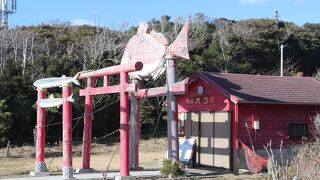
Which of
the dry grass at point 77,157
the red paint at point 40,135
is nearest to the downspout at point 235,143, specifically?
the dry grass at point 77,157

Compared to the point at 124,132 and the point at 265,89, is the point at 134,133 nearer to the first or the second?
the point at 124,132

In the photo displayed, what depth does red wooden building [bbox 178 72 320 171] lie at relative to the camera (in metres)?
17.5

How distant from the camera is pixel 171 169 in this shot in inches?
596

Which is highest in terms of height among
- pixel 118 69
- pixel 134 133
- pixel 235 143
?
pixel 118 69

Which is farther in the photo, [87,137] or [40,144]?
A: [87,137]

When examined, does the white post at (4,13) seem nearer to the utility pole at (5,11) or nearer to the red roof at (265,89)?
the utility pole at (5,11)

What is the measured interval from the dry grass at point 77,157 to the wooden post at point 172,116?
Answer: 3671mm

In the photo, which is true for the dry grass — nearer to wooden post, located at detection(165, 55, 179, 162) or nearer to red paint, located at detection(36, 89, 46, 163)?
red paint, located at detection(36, 89, 46, 163)

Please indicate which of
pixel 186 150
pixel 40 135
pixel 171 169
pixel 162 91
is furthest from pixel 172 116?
pixel 40 135

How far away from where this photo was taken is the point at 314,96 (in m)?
19.8

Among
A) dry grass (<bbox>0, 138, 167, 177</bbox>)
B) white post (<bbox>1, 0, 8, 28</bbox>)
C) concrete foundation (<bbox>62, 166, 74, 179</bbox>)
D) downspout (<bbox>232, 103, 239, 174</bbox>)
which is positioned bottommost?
dry grass (<bbox>0, 138, 167, 177</bbox>)

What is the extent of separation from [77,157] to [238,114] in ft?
34.9

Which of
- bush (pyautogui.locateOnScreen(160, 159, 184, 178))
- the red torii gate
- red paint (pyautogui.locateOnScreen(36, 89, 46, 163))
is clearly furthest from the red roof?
red paint (pyautogui.locateOnScreen(36, 89, 46, 163))

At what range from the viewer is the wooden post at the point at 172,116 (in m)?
15.7
